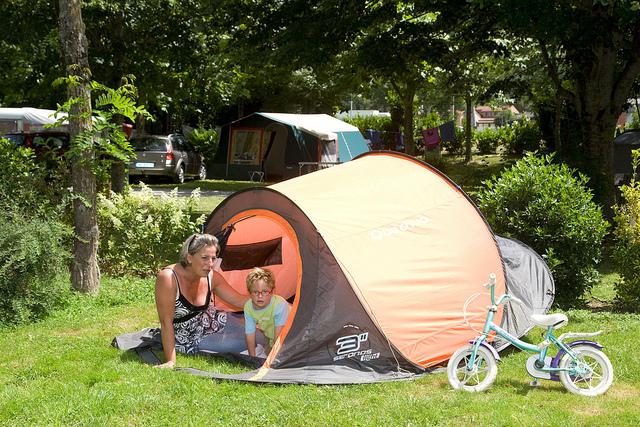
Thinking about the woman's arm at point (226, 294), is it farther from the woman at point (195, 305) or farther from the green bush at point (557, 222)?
the green bush at point (557, 222)

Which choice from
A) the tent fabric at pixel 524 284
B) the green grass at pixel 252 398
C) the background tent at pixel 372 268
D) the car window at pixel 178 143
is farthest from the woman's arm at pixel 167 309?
the car window at pixel 178 143

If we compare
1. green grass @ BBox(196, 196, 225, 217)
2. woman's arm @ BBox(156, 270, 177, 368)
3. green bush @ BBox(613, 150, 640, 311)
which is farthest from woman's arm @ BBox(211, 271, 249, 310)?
green grass @ BBox(196, 196, 225, 217)

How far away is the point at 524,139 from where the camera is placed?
98.0ft

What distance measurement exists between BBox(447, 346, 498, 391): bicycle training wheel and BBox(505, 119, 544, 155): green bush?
955 inches

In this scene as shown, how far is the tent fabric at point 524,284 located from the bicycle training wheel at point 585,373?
116cm

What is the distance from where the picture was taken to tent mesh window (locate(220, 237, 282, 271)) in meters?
7.12

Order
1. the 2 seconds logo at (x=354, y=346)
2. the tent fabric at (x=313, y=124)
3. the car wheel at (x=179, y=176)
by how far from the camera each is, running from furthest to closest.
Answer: the car wheel at (x=179, y=176)
the tent fabric at (x=313, y=124)
the 2 seconds logo at (x=354, y=346)

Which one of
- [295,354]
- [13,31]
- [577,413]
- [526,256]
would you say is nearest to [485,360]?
[577,413]

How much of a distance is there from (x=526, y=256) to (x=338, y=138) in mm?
16229

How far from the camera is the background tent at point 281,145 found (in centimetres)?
2239

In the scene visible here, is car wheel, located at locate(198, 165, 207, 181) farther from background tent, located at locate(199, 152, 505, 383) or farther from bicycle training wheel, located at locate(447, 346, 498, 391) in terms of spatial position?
bicycle training wheel, located at locate(447, 346, 498, 391)

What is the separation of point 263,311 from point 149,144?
16.8 m

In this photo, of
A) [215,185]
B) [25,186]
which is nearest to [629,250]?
[25,186]

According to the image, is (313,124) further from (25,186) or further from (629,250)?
(629,250)
